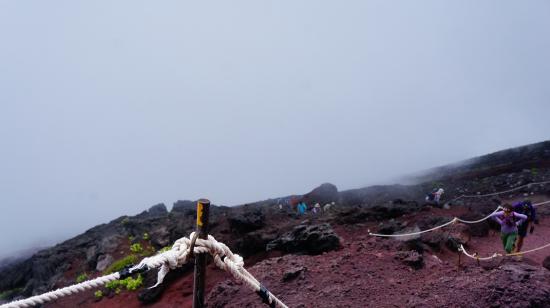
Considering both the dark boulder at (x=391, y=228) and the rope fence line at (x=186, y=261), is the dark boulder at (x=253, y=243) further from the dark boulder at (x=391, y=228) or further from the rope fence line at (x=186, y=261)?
the rope fence line at (x=186, y=261)

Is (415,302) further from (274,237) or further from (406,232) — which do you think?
(274,237)

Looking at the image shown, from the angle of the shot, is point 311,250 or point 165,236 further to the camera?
point 165,236

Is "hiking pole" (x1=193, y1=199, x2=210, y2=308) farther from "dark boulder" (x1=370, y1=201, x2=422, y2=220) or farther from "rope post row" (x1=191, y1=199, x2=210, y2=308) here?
"dark boulder" (x1=370, y1=201, x2=422, y2=220)

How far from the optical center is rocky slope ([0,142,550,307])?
5.85 meters

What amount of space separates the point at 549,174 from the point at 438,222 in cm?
1334

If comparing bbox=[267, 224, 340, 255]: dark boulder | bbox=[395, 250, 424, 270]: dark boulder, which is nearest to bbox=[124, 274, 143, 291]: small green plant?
bbox=[267, 224, 340, 255]: dark boulder

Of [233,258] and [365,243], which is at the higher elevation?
[233,258]

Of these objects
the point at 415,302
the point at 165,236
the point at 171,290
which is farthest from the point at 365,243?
the point at 165,236

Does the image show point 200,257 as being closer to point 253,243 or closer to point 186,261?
point 186,261

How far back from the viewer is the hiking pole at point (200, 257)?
9.87 feet

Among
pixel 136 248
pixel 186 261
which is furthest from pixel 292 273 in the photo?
pixel 136 248

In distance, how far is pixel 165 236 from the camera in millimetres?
15883

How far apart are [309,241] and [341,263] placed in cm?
214

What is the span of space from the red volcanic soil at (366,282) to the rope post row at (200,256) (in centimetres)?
343
